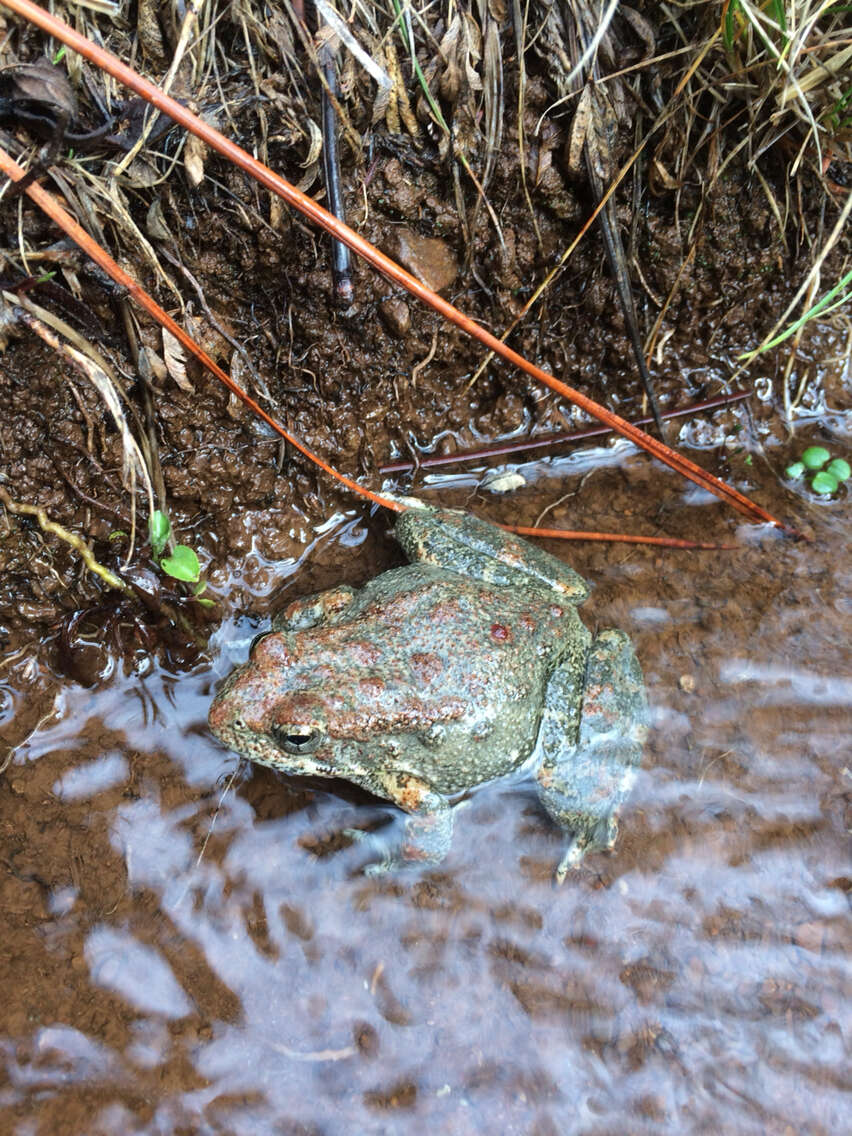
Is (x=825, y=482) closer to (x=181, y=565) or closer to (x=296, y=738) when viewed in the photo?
(x=296, y=738)

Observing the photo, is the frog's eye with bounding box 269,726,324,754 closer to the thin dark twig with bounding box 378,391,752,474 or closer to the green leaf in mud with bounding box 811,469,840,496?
the thin dark twig with bounding box 378,391,752,474

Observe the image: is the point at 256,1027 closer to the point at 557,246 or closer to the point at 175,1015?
the point at 175,1015

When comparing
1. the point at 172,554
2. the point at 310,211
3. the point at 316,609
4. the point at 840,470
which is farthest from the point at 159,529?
the point at 840,470

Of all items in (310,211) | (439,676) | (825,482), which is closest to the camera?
(310,211)

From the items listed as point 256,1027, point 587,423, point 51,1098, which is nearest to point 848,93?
point 587,423

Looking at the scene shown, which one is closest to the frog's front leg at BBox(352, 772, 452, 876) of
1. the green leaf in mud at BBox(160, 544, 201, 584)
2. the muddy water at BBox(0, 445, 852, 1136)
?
the muddy water at BBox(0, 445, 852, 1136)

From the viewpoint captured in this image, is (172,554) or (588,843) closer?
(172,554)
